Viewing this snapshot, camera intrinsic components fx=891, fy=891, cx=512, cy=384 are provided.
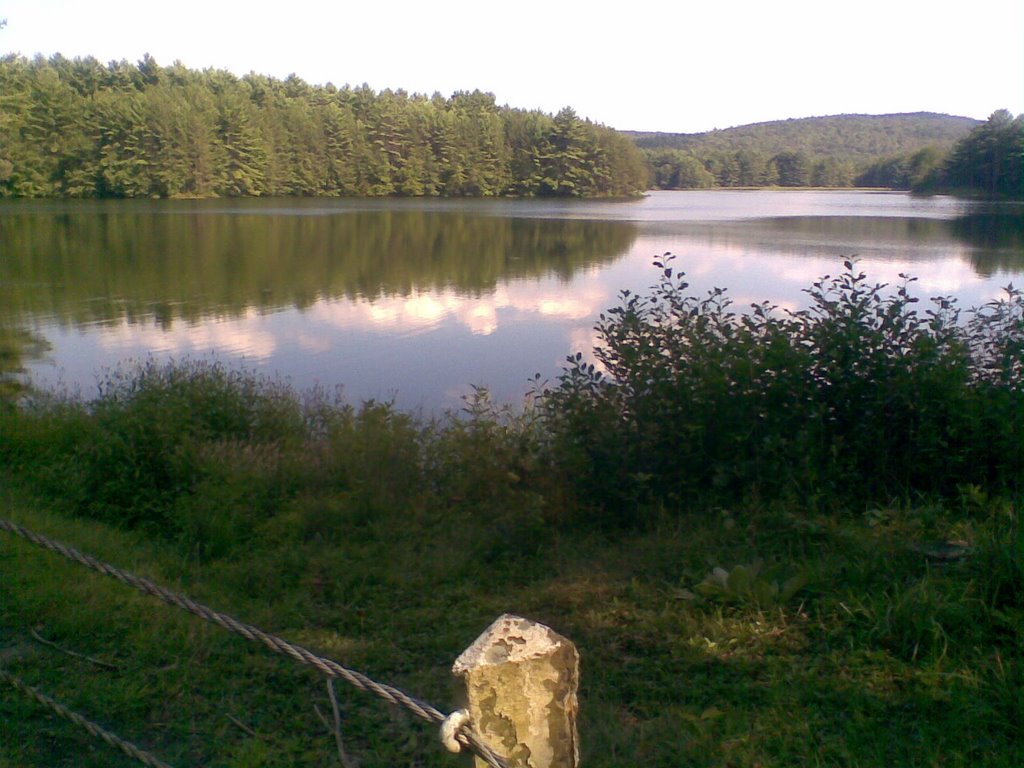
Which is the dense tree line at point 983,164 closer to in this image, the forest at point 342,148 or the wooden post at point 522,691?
the forest at point 342,148

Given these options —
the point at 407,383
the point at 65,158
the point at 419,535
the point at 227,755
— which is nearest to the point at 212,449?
the point at 419,535

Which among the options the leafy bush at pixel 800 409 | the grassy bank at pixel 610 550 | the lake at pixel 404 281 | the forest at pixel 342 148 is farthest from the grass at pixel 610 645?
the forest at pixel 342 148

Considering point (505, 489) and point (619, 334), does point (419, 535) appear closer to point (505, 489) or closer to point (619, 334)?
point (505, 489)

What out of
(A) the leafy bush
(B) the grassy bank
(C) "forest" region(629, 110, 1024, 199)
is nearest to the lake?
(B) the grassy bank

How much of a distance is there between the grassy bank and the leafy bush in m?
0.02

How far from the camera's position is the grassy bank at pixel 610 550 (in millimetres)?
3662

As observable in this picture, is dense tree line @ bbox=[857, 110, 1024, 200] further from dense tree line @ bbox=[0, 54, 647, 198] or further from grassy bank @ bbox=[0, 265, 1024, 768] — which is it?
dense tree line @ bbox=[0, 54, 647, 198]

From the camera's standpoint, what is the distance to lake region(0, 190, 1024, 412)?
14227 millimetres

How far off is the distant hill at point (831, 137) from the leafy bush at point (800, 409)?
260 feet

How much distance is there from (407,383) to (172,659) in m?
8.55

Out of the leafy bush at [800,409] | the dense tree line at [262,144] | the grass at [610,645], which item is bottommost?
the grass at [610,645]

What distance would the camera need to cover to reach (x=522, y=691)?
175cm

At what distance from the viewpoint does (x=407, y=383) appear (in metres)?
12.8

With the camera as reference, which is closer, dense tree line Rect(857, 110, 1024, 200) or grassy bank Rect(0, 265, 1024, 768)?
grassy bank Rect(0, 265, 1024, 768)
